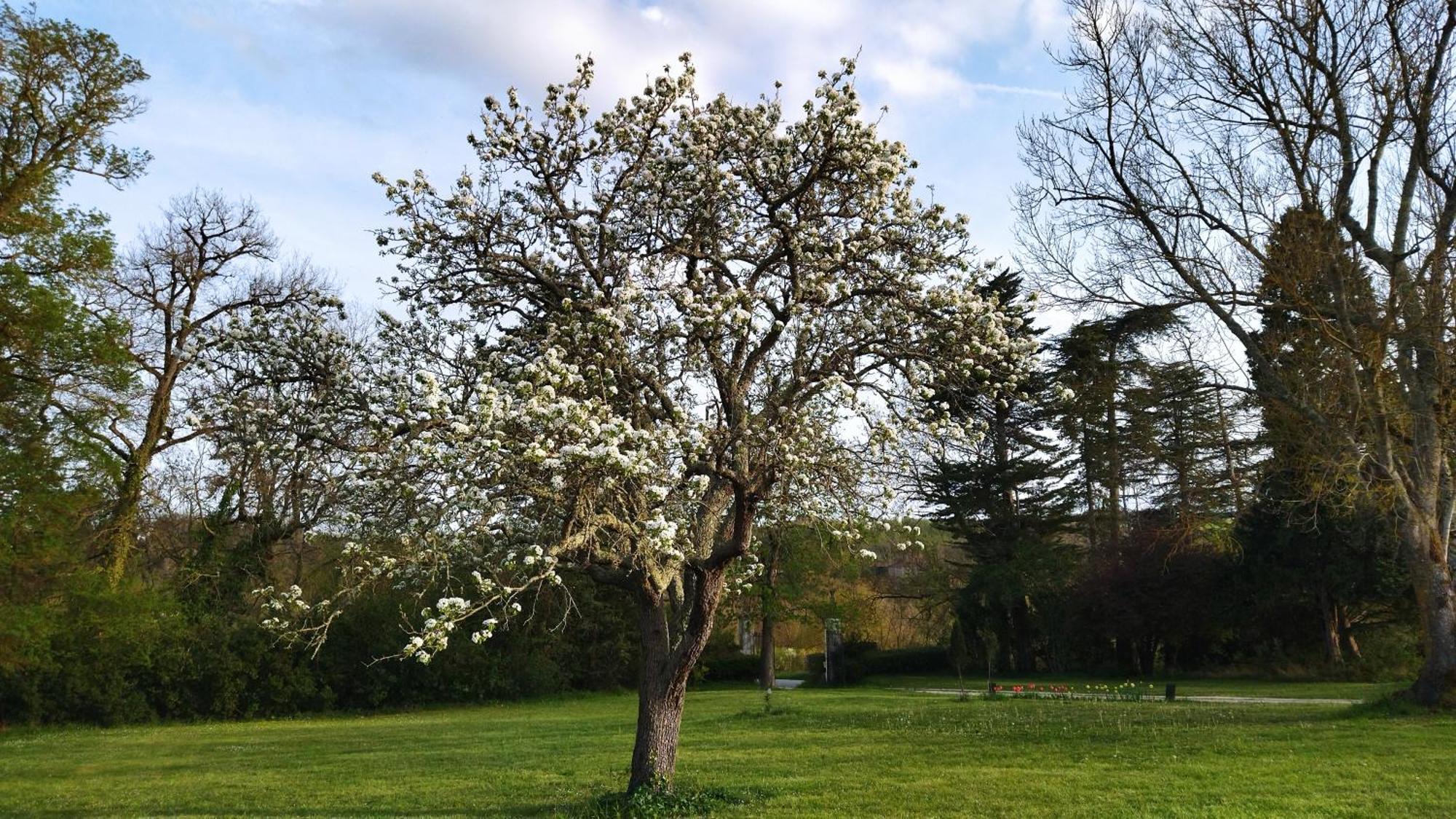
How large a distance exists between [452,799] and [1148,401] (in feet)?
42.4

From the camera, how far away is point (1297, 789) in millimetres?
9305

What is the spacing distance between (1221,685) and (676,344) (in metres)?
21.4

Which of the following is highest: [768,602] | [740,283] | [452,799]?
[740,283]

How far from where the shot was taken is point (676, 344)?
30.0 feet

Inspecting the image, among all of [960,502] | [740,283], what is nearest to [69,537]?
[740,283]

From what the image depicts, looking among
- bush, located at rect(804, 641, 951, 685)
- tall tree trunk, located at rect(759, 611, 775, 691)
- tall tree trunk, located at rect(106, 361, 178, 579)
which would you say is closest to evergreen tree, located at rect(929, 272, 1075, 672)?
bush, located at rect(804, 641, 951, 685)

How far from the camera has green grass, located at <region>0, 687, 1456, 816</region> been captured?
934 cm

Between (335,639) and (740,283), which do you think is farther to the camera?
(335,639)

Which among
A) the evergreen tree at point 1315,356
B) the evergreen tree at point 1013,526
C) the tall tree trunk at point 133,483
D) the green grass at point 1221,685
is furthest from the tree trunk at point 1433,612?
the tall tree trunk at point 133,483

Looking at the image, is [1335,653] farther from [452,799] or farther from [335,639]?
[335,639]

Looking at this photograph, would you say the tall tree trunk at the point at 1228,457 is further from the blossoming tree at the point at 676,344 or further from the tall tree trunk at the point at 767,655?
the tall tree trunk at the point at 767,655

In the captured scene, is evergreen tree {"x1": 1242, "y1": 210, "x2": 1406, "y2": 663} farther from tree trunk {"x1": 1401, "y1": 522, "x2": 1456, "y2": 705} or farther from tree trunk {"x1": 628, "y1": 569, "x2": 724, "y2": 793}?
tree trunk {"x1": 628, "y1": 569, "x2": 724, "y2": 793}

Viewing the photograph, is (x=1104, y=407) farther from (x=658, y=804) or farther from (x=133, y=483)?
(x=133, y=483)

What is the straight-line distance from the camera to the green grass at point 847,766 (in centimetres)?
934
